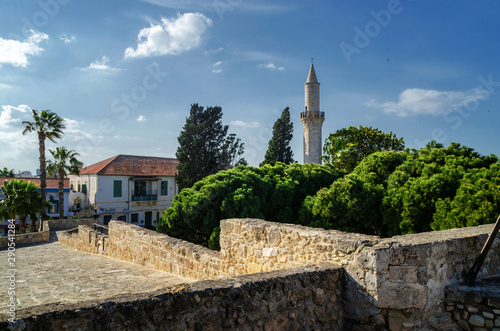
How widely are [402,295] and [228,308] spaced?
75.0 inches

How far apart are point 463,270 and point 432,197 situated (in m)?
11.5

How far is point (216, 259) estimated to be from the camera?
634cm

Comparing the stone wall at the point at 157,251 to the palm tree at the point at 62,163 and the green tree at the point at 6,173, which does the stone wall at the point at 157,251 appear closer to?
the palm tree at the point at 62,163

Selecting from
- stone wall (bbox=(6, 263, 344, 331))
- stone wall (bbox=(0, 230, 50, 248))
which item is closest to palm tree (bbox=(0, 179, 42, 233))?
stone wall (bbox=(0, 230, 50, 248))

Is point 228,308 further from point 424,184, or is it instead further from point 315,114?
point 315,114

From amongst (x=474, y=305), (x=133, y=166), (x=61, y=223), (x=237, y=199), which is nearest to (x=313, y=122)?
(x=133, y=166)

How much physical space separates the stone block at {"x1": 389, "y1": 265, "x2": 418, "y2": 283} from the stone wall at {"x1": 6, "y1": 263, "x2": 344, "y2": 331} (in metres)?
0.59

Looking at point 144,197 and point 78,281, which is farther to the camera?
point 144,197

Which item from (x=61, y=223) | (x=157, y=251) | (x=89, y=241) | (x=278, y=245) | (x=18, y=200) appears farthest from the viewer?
(x=61, y=223)

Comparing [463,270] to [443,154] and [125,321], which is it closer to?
[125,321]

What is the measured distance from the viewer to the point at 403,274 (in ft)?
11.5

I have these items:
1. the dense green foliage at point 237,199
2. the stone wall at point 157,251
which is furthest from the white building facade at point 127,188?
the stone wall at point 157,251

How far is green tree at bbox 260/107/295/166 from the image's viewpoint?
35750 millimetres

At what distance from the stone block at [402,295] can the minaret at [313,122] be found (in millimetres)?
33344
